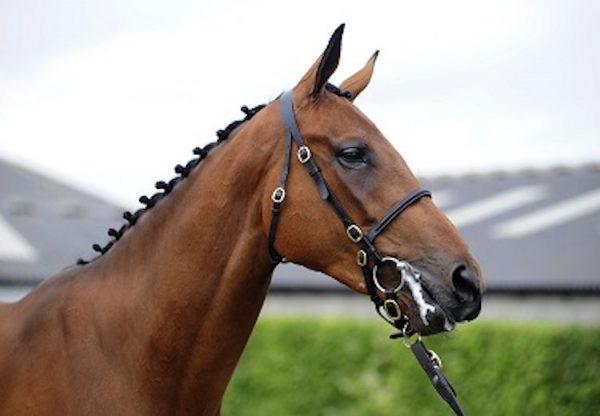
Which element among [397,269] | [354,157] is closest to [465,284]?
[397,269]

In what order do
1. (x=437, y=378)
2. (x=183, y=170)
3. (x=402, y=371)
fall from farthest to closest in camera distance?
1. (x=402, y=371)
2. (x=183, y=170)
3. (x=437, y=378)

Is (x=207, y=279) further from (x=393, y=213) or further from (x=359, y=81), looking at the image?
(x=359, y=81)

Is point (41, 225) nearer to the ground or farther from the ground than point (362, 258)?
nearer to the ground

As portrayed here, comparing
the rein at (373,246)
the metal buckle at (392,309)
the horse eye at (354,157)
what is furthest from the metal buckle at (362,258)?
the horse eye at (354,157)

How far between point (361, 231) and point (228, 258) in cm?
55

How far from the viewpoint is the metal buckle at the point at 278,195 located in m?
3.95

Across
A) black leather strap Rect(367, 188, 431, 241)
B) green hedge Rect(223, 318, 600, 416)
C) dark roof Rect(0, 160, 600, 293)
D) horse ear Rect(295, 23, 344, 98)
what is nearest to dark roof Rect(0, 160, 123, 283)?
dark roof Rect(0, 160, 600, 293)

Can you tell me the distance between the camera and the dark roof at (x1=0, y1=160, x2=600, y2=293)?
691 inches

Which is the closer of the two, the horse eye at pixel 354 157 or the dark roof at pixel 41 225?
the horse eye at pixel 354 157

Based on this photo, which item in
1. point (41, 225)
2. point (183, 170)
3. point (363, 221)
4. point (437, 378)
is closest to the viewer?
point (363, 221)

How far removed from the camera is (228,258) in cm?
405

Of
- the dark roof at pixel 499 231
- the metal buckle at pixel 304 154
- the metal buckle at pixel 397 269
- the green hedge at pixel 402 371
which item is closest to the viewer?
the metal buckle at pixel 397 269

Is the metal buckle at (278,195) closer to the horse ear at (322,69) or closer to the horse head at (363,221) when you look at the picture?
the horse head at (363,221)

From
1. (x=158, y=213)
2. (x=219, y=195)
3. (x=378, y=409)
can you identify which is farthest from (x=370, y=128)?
(x=378, y=409)
